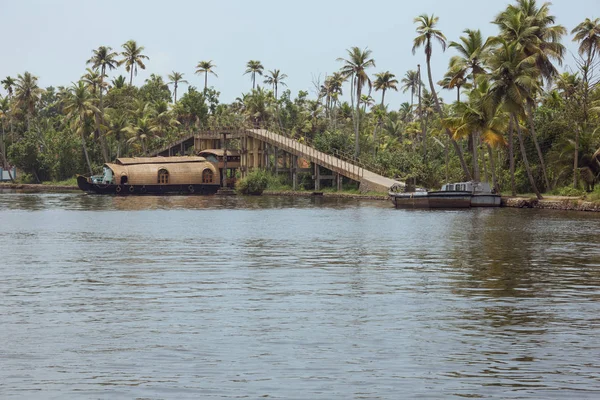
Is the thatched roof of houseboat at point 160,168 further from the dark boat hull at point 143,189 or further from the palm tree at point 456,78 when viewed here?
the palm tree at point 456,78

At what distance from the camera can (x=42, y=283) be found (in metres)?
24.0

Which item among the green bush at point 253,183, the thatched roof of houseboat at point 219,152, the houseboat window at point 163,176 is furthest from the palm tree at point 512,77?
the houseboat window at point 163,176

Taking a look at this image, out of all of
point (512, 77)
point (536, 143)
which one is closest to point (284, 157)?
point (536, 143)

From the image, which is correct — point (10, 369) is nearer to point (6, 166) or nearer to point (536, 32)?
point (536, 32)

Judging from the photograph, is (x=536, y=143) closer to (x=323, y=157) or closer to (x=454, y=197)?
(x=454, y=197)

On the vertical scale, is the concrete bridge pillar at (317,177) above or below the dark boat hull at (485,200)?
above

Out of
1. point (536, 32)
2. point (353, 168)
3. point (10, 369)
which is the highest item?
point (536, 32)

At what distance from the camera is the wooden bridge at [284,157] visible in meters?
85.7

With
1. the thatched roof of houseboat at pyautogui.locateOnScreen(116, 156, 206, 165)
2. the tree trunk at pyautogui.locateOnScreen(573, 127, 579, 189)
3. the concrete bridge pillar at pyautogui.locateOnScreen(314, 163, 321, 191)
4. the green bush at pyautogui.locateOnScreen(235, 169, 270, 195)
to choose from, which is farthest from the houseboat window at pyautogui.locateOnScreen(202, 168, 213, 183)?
the tree trunk at pyautogui.locateOnScreen(573, 127, 579, 189)

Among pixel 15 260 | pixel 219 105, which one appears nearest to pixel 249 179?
pixel 219 105

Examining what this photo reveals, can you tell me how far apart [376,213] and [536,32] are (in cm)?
1888

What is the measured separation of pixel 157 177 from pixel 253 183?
12759 millimetres

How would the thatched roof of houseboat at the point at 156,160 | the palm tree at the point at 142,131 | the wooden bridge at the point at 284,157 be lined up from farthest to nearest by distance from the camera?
the palm tree at the point at 142,131, the thatched roof of houseboat at the point at 156,160, the wooden bridge at the point at 284,157

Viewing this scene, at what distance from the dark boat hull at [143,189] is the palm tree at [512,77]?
152 feet
